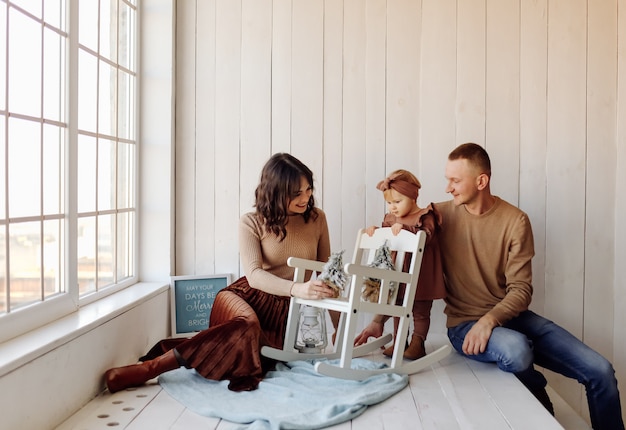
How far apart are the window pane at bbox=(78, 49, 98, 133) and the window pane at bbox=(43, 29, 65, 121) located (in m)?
0.20

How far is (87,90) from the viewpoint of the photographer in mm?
2646

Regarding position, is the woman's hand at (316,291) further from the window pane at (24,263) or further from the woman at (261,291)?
the window pane at (24,263)

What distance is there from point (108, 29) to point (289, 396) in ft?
5.89

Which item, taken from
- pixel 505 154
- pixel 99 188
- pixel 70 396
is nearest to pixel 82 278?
pixel 99 188

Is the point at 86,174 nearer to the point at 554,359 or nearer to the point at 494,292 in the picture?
the point at 494,292

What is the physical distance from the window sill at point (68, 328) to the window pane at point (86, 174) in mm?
404

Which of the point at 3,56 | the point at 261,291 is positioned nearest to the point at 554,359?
the point at 261,291

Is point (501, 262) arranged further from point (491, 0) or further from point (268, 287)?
point (491, 0)

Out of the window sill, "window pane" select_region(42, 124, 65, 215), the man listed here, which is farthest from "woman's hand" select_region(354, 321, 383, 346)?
"window pane" select_region(42, 124, 65, 215)

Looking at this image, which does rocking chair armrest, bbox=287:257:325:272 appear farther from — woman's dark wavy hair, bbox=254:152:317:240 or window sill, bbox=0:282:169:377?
window sill, bbox=0:282:169:377

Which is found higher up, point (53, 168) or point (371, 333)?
point (53, 168)

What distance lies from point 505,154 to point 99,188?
6.18 feet

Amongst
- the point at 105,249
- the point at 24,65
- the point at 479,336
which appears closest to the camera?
the point at 24,65

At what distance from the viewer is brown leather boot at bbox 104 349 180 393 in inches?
94.0
